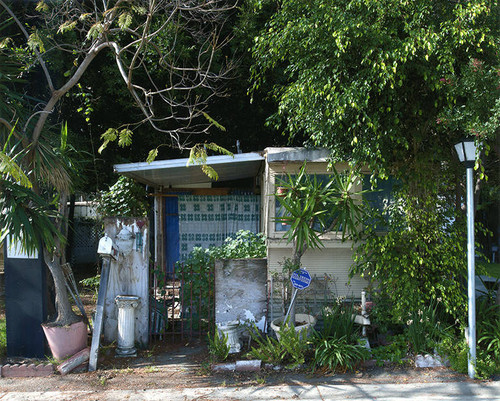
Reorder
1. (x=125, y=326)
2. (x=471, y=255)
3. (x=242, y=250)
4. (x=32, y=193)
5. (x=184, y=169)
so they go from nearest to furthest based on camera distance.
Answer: (x=471, y=255), (x=32, y=193), (x=125, y=326), (x=242, y=250), (x=184, y=169)

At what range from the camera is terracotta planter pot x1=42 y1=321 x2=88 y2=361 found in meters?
5.52

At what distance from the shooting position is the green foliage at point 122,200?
998 cm

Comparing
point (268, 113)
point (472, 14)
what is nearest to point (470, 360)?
point (472, 14)

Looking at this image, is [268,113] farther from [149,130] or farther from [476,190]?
[476,190]

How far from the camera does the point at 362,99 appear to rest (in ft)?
18.1

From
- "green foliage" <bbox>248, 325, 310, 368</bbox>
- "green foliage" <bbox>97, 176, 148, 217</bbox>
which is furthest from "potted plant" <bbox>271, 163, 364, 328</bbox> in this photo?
"green foliage" <bbox>97, 176, 148, 217</bbox>

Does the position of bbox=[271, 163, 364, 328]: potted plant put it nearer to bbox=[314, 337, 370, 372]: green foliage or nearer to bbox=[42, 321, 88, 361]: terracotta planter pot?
bbox=[314, 337, 370, 372]: green foliage

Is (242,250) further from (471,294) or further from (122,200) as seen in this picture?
(122,200)

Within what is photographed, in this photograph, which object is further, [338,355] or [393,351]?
[393,351]

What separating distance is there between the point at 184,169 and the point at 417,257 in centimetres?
425

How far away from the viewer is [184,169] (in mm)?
7945

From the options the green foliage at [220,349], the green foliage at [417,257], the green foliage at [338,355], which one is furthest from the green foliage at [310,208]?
the green foliage at [220,349]

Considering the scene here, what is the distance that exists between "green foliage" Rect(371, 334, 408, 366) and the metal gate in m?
2.37

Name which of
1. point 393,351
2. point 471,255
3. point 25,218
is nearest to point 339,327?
point 393,351
